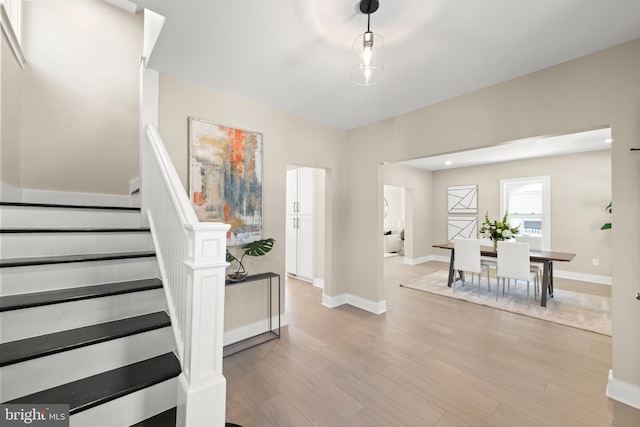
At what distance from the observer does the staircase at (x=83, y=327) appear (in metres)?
1.23

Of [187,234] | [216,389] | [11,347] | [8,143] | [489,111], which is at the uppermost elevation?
[489,111]

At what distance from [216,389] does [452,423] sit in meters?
1.50

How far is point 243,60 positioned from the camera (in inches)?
85.0

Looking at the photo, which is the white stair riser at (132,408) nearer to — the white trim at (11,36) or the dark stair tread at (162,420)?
the dark stair tread at (162,420)

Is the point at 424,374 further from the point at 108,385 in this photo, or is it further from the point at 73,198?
the point at 73,198

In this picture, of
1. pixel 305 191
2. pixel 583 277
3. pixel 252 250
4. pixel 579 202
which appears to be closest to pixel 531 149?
pixel 579 202

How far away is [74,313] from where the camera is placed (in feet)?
4.86

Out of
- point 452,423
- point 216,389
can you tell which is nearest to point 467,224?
point 452,423

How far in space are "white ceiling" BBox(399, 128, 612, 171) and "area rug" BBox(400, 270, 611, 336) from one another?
7.43 feet

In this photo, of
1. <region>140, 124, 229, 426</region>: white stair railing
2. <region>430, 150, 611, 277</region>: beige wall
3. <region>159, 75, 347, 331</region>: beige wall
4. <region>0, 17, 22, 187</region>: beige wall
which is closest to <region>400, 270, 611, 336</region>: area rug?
<region>430, 150, 611, 277</region>: beige wall

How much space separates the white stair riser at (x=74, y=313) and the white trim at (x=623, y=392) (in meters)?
3.27

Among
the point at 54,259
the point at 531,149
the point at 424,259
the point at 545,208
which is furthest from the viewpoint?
the point at 424,259

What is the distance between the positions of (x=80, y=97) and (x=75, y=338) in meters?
2.88

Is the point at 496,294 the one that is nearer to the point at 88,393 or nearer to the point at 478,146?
the point at 478,146
